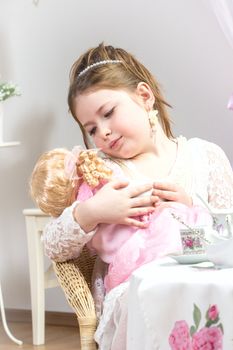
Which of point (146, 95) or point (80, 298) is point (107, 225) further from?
point (146, 95)

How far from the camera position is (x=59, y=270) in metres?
1.99

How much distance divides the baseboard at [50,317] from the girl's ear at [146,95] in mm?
1793

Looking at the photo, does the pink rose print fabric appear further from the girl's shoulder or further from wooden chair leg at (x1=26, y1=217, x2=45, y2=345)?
wooden chair leg at (x1=26, y1=217, x2=45, y2=345)

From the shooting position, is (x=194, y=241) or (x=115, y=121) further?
(x=115, y=121)

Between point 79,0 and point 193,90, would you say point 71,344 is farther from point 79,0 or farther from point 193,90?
point 79,0

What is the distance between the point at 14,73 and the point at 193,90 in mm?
1176

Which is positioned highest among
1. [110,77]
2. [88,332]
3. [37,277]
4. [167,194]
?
[110,77]

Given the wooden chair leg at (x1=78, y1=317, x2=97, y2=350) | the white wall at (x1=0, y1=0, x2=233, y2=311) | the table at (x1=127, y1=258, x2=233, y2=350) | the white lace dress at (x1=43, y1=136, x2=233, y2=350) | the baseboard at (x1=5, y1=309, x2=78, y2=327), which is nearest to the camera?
the table at (x1=127, y1=258, x2=233, y2=350)

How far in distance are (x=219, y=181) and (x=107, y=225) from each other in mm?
361

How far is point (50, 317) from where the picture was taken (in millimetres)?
3781

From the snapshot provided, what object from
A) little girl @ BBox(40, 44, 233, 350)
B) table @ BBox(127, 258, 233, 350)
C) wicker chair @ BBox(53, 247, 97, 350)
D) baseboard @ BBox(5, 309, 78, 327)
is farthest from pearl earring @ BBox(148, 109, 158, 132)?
baseboard @ BBox(5, 309, 78, 327)

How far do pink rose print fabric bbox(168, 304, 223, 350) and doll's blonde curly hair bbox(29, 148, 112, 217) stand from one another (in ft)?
2.39

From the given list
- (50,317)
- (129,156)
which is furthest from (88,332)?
(50,317)

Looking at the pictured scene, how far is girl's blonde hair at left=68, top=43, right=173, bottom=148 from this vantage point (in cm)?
205
